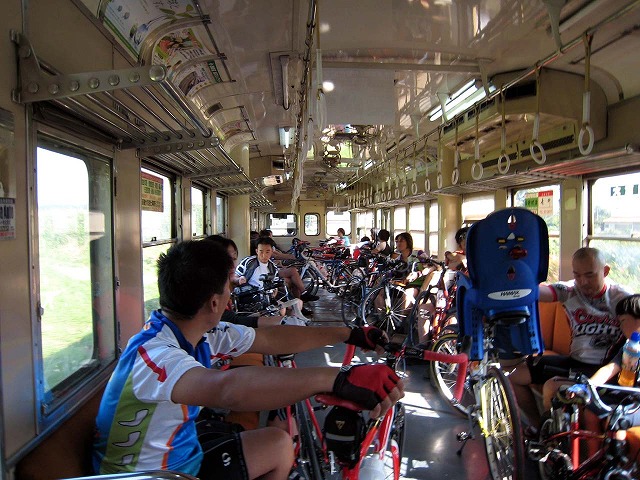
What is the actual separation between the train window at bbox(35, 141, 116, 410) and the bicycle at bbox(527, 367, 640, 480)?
244 cm

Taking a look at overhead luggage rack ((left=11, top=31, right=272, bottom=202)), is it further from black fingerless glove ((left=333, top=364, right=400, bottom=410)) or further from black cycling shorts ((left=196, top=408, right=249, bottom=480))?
black cycling shorts ((left=196, top=408, right=249, bottom=480))

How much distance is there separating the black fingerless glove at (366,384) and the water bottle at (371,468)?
108cm

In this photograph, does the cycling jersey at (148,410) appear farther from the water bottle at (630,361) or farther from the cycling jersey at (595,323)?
the cycling jersey at (595,323)

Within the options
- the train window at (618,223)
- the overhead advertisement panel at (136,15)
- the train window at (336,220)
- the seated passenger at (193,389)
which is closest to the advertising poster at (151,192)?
the overhead advertisement panel at (136,15)

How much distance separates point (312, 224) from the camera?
2152cm

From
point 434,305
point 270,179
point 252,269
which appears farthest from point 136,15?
point 270,179

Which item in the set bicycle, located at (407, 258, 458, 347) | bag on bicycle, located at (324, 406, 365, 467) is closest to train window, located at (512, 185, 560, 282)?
bicycle, located at (407, 258, 458, 347)

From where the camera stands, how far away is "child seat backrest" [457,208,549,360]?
226 cm

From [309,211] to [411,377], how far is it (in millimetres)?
16952

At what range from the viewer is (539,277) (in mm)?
2336

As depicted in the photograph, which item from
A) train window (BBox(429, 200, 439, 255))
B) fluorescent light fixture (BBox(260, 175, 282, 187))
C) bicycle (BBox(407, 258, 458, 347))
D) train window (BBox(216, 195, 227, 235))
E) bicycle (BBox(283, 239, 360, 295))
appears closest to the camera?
bicycle (BBox(407, 258, 458, 347))

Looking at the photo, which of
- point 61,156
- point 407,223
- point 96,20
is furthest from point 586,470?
point 407,223

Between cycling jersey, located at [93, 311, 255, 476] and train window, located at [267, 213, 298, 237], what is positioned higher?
train window, located at [267, 213, 298, 237]

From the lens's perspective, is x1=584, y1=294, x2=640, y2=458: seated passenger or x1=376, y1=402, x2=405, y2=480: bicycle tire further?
x1=584, y1=294, x2=640, y2=458: seated passenger
